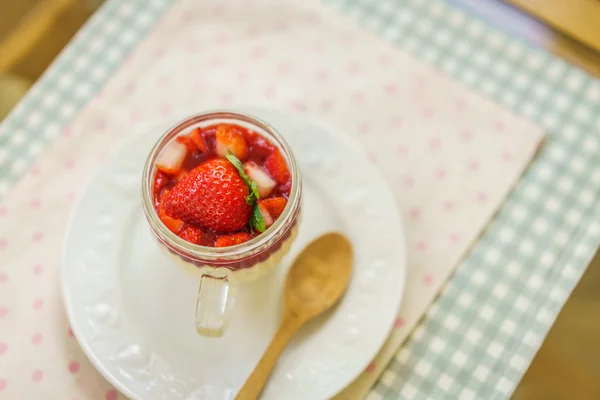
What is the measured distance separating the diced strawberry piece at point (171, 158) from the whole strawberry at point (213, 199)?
0.20ft

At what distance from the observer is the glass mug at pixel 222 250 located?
902 mm

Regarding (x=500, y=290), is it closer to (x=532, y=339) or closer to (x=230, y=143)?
(x=532, y=339)

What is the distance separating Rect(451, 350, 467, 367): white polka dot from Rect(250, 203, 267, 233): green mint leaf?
0.45 meters

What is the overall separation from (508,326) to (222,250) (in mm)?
578

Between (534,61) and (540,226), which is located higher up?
(534,61)

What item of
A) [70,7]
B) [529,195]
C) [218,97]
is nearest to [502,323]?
[529,195]

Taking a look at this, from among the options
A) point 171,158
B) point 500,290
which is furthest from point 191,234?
point 500,290

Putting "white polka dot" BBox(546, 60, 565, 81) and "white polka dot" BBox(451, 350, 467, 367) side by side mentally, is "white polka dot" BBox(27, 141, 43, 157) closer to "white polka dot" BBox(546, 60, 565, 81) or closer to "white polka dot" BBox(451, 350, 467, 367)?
"white polka dot" BBox(451, 350, 467, 367)

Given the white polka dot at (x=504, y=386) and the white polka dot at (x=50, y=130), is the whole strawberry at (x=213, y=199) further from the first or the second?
the white polka dot at (x=504, y=386)

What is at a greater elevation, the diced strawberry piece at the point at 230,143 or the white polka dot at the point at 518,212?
the white polka dot at the point at 518,212

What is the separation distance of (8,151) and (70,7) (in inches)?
15.6

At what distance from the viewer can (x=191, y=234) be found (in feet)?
3.10

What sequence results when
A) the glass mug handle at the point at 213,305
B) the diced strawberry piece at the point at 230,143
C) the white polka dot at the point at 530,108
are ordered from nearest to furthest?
the glass mug handle at the point at 213,305, the diced strawberry piece at the point at 230,143, the white polka dot at the point at 530,108

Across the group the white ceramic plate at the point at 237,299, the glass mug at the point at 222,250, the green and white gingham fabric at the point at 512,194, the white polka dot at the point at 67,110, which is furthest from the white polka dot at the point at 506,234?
the white polka dot at the point at 67,110
